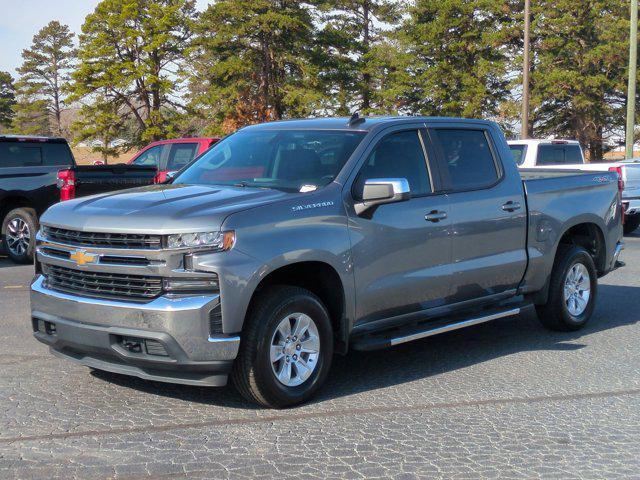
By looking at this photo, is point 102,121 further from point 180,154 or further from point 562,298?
point 562,298

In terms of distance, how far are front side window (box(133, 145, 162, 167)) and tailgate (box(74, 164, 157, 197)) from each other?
470cm

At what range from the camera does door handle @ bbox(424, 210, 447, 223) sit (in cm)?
Answer: 654

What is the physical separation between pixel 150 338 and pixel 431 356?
9.37ft

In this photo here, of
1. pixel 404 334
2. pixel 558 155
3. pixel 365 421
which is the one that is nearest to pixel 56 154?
pixel 404 334

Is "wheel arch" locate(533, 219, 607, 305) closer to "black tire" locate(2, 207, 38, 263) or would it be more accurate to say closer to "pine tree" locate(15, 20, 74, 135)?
"black tire" locate(2, 207, 38, 263)

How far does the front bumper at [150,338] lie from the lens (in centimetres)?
512

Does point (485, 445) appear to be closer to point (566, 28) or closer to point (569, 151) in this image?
point (569, 151)

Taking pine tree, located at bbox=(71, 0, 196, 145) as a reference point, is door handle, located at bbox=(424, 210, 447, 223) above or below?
below

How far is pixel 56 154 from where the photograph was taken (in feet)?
45.8

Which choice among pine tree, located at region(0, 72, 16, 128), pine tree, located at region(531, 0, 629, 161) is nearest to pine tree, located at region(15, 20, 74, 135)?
pine tree, located at region(0, 72, 16, 128)

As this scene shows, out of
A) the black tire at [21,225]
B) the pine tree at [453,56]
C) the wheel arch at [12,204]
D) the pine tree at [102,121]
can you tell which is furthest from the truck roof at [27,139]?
the pine tree at [102,121]

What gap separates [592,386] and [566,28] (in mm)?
47343

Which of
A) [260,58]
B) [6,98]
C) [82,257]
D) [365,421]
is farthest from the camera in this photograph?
[6,98]

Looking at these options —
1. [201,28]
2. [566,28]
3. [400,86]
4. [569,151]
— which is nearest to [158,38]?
[201,28]
